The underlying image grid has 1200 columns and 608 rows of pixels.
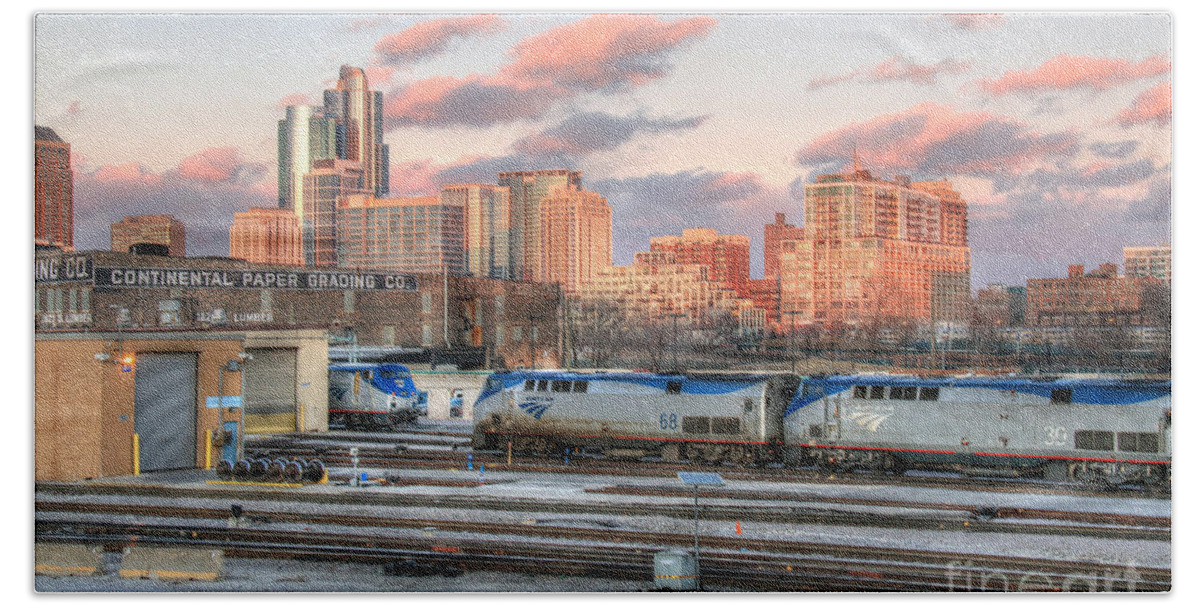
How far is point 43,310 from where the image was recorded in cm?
1786

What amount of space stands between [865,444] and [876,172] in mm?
9486

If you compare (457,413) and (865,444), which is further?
(457,413)

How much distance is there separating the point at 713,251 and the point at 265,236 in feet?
22.9

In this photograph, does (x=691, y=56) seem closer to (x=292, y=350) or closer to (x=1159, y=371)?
(x=1159, y=371)

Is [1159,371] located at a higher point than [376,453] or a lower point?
higher

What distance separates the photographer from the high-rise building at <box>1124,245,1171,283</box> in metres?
16.9

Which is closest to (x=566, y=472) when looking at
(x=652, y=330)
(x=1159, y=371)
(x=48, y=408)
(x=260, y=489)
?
(x=652, y=330)

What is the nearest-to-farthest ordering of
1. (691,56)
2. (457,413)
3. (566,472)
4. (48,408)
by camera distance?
(691,56)
(48,408)
(566,472)
(457,413)

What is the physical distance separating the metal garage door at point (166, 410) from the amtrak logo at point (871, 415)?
44.1 feet

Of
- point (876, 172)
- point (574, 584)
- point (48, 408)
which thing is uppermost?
point (876, 172)

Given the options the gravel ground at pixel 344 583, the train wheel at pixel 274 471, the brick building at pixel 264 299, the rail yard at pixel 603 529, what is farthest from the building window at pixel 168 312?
the gravel ground at pixel 344 583

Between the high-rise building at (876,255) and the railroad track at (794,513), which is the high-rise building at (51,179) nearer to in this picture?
the railroad track at (794,513)

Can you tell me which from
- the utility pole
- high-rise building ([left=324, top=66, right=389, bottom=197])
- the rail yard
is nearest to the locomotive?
the rail yard

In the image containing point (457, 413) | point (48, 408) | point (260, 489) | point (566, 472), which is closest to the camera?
point (48, 408)
